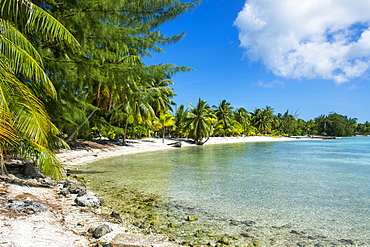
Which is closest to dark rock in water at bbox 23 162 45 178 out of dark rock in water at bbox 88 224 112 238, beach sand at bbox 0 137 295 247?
beach sand at bbox 0 137 295 247

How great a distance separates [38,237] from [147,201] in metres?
3.24

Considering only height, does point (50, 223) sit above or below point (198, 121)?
below

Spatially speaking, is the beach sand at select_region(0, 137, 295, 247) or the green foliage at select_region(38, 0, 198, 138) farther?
the green foliage at select_region(38, 0, 198, 138)

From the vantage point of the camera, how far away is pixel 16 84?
3.88 metres

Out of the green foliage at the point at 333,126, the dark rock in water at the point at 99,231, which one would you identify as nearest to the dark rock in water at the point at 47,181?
the dark rock in water at the point at 99,231

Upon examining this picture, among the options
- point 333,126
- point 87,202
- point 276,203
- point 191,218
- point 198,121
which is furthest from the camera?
point 333,126

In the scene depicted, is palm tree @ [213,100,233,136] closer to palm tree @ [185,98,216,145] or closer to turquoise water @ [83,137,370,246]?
palm tree @ [185,98,216,145]

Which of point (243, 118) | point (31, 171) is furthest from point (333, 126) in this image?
point (31, 171)

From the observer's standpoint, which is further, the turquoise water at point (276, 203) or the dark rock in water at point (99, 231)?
the turquoise water at point (276, 203)

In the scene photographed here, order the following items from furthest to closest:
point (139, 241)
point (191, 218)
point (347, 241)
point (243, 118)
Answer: point (243, 118) < point (191, 218) < point (347, 241) < point (139, 241)

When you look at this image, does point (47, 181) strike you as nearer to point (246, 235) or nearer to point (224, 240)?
point (224, 240)

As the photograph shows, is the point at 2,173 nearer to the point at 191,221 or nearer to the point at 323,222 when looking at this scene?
the point at 191,221

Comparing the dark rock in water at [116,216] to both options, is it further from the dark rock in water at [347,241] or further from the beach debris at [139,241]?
the dark rock in water at [347,241]

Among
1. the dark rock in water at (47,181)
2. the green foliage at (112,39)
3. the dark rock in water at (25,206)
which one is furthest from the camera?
the dark rock in water at (47,181)
